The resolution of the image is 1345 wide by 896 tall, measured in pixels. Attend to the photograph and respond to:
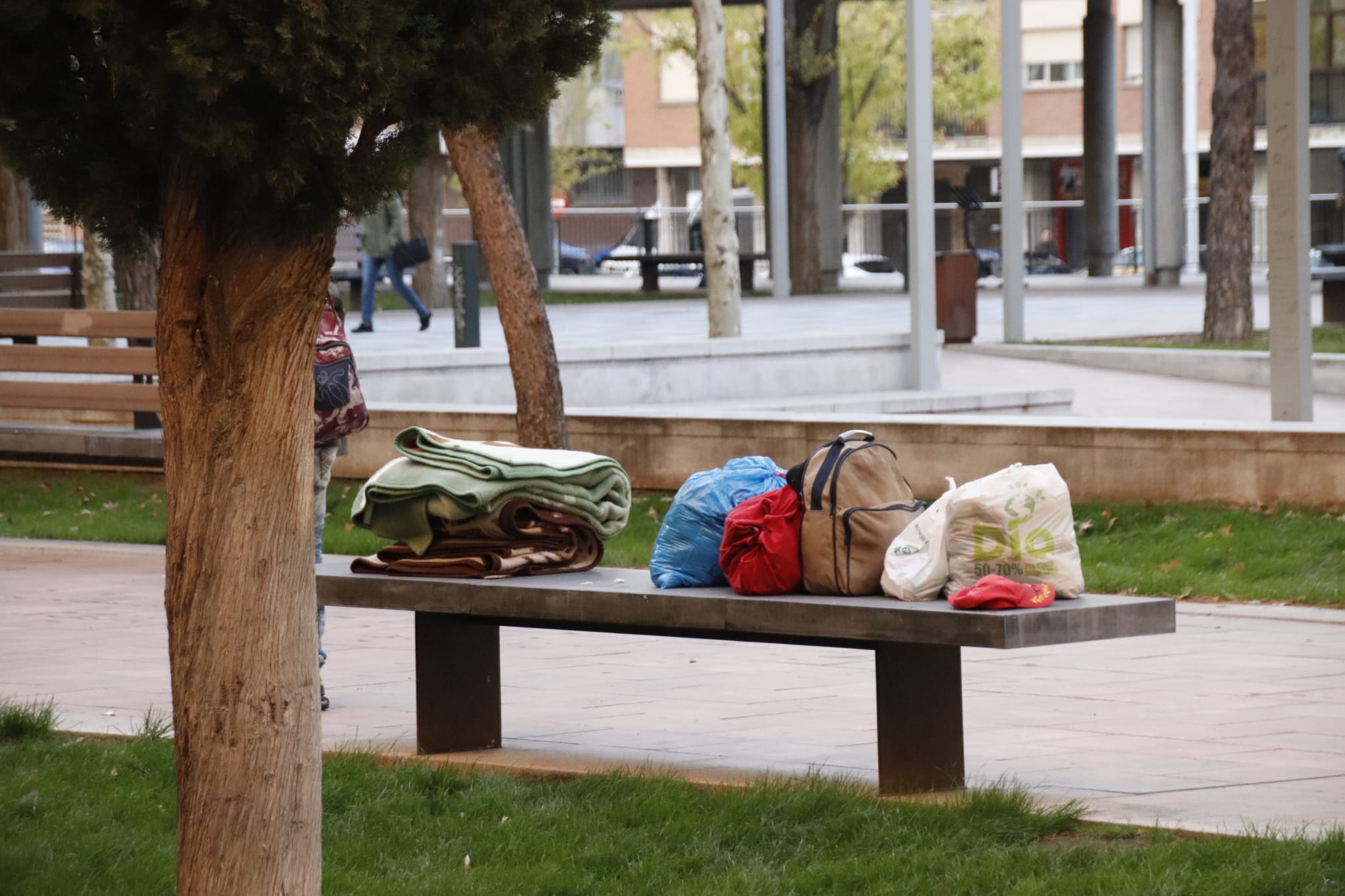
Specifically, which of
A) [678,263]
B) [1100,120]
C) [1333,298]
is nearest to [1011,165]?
[1333,298]

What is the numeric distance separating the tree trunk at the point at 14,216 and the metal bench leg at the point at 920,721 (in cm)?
2026

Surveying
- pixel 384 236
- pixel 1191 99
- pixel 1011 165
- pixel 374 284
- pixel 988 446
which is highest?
pixel 1191 99

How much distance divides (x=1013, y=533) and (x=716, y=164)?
12797 mm

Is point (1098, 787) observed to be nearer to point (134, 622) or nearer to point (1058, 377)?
point (134, 622)

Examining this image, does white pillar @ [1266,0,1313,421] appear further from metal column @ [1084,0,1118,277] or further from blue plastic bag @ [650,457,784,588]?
metal column @ [1084,0,1118,277]

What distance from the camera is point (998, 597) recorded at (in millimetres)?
5422

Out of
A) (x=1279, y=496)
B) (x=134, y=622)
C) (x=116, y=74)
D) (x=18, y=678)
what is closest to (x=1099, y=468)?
(x=1279, y=496)

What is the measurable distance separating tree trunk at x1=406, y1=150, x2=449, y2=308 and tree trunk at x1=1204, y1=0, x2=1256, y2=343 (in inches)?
429

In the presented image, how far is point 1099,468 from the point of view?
1137 cm

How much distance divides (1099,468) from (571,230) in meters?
45.7

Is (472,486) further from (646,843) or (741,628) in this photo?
(646,843)

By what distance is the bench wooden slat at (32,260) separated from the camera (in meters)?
20.1

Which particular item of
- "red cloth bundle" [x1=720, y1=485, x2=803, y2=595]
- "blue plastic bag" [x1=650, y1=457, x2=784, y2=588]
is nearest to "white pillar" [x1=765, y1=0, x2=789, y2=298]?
"blue plastic bag" [x1=650, y1=457, x2=784, y2=588]

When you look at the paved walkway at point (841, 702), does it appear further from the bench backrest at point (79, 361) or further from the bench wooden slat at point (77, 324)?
the bench wooden slat at point (77, 324)
